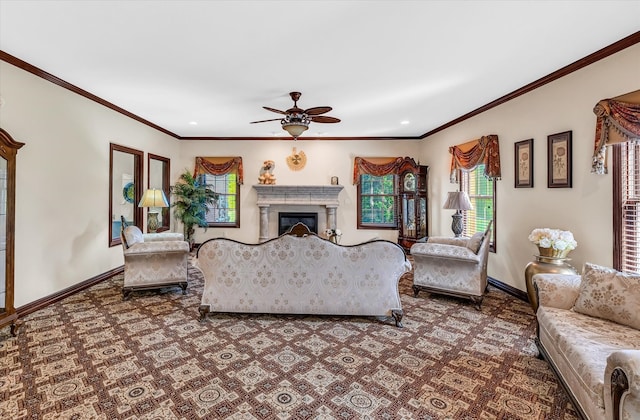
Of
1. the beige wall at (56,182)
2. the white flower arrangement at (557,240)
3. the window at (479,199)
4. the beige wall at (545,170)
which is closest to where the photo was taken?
the beige wall at (545,170)

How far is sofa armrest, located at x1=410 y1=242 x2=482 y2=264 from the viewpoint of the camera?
11.7 ft

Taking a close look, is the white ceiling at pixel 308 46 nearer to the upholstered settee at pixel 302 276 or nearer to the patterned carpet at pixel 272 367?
the upholstered settee at pixel 302 276

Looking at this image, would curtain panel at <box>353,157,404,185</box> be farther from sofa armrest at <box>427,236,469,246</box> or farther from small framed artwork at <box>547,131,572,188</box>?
small framed artwork at <box>547,131,572,188</box>

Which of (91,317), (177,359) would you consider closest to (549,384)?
(177,359)

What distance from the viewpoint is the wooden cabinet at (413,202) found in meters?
6.65

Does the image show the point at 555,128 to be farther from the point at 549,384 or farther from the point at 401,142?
the point at 401,142

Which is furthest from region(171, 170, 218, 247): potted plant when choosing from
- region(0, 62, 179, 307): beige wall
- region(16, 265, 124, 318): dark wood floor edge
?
region(16, 265, 124, 318): dark wood floor edge

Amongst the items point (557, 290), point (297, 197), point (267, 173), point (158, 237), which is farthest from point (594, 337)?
point (267, 173)

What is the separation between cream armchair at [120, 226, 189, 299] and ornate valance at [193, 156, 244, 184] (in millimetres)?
3377

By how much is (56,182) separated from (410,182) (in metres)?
5.98

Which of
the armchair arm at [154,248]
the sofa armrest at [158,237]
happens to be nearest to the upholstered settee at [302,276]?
the armchair arm at [154,248]

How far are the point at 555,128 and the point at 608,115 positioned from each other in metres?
0.76

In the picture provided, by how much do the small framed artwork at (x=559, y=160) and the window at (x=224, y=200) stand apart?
607 cm

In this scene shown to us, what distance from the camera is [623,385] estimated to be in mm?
1337
